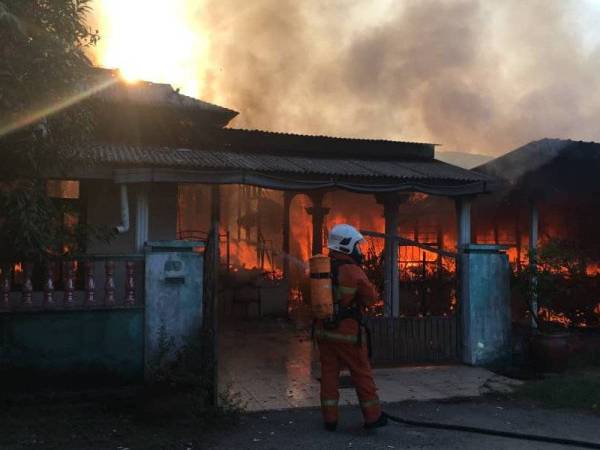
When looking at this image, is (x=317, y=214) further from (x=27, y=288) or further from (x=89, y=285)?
(x=27, y=288)

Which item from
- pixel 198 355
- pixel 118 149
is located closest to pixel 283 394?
pixel 198 355

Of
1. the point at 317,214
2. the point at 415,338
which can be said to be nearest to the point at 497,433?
the point at 415,338

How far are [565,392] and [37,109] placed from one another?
5957 mm

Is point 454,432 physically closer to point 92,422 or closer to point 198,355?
point 198,355

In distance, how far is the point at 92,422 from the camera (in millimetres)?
5016

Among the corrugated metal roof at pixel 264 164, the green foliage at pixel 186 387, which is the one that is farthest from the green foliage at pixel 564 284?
the green foliage at pixel 186 387

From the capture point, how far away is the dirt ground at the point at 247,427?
4605 millimetres

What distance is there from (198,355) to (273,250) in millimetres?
9528

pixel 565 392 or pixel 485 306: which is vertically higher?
pixel 485 306

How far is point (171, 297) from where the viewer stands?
604 centimetres

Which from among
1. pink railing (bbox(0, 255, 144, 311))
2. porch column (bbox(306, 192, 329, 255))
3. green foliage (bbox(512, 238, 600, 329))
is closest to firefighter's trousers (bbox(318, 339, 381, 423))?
pink railing (bbox(0, 255, 144, 311))

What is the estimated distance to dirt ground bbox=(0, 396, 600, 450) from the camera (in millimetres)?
4605

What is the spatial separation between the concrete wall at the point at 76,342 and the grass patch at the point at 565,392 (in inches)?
166

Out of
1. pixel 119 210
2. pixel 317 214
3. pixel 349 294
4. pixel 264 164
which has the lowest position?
pixel 349 294
